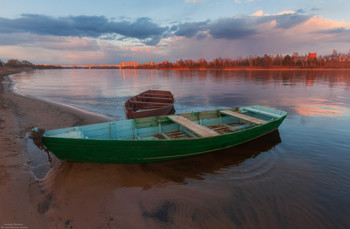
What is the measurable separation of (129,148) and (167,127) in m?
3.53

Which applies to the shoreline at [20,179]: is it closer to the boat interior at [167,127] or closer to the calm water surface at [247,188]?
the calm water surface at [247,188]

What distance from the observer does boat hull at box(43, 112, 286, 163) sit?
6355 millimetres

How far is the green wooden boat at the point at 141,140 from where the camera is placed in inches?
254

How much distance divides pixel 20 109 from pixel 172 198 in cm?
1698

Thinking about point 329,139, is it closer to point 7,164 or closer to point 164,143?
point 164,143

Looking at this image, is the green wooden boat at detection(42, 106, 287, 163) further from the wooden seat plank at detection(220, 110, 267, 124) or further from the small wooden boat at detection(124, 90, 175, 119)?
the small wooden boat at detection(124, 90, 175, 119)

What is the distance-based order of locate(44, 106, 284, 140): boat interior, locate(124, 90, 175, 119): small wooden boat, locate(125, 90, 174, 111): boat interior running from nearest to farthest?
1. locate(44, 106, 284, 140): boat interior
2. locate(124, 90, 175, 119): small wooden boat
3. locate(125, 90, 174, 111): boat interior

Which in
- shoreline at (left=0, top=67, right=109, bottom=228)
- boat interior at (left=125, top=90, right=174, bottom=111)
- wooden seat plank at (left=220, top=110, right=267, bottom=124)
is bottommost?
shoreline at (left=0, top=67, right=109, bottom=228)

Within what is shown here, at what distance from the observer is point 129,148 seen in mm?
6762

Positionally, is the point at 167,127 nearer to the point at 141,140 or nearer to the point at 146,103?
the point at 141,140

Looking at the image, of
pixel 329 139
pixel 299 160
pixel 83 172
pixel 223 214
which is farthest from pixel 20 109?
pixel 329 139

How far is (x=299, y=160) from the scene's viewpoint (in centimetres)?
861

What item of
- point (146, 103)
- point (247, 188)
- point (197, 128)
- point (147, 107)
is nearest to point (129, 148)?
point (197, 128)

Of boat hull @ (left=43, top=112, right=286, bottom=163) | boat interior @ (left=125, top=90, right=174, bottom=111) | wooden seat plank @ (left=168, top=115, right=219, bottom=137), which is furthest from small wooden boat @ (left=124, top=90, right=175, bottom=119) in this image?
boat hull @ (left=43, top=112, right=286, bottom=163)
